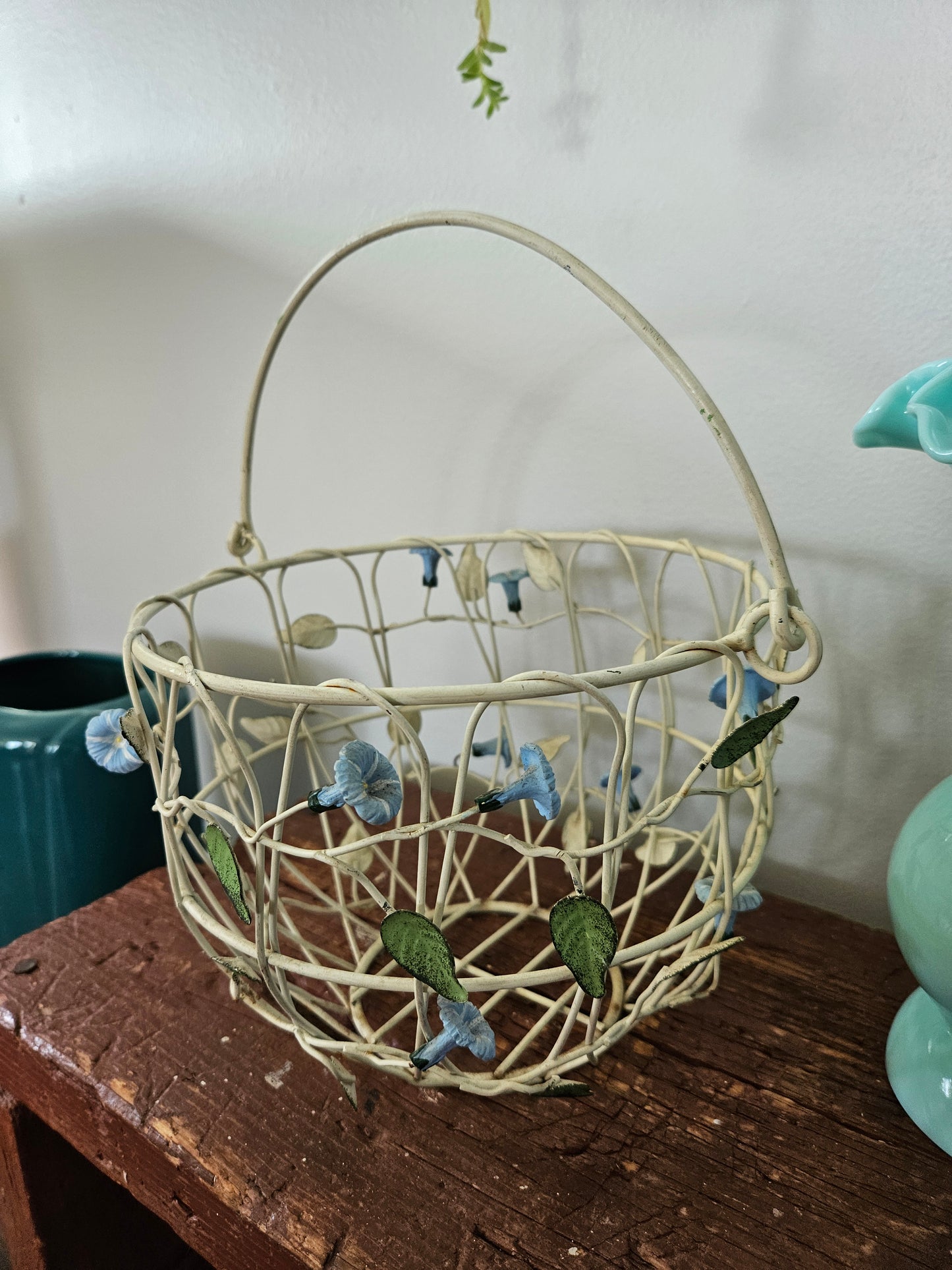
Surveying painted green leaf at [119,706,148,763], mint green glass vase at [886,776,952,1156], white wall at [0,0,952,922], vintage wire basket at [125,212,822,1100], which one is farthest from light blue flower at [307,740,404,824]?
white wall at [0,0,952,922]

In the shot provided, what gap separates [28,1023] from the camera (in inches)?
19.0

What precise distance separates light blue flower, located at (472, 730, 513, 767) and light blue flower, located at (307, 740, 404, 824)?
0.25 m

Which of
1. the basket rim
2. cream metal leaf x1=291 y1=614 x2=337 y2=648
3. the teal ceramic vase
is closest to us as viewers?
the basket rim

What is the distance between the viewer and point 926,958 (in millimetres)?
370

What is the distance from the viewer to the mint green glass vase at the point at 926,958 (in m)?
0.36

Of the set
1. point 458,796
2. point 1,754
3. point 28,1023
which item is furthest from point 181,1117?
point 1,754

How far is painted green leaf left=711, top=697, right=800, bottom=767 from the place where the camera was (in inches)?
13.0

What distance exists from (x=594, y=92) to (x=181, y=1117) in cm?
66

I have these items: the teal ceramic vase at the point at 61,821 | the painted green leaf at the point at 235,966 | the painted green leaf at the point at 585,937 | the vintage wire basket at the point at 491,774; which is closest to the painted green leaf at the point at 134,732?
the vintage wire basket at the point at 491,774

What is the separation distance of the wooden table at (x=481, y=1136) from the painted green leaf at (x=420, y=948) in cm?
13

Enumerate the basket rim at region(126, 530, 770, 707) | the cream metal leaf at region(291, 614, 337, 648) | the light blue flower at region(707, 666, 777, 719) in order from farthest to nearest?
the cream metal leaf at region(291, 614, 337, 648) < the light blue flower at region(707, 666, 777, 719) < the basket rim at region(126, 530, 770, 707)

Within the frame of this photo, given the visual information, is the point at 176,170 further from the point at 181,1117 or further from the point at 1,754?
the point at 181,1117

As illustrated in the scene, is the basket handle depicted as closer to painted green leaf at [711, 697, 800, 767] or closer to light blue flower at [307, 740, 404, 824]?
painted green leaf at [711, 697, 800, 767]

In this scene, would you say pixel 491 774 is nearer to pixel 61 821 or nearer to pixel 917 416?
pixel 61 821
